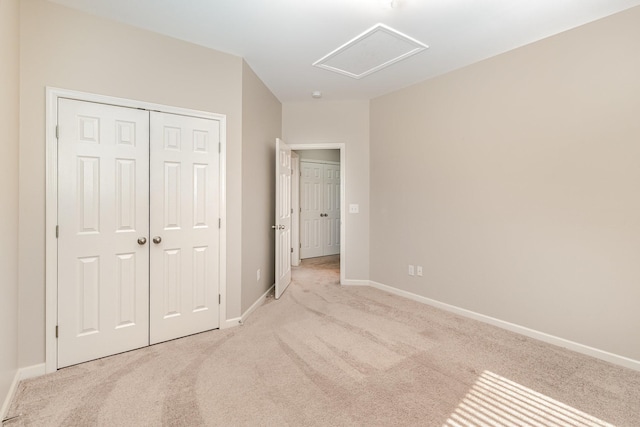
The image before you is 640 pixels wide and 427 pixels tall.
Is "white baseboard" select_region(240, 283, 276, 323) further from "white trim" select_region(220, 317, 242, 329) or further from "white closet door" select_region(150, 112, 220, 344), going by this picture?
"white closet door" select_region(150, 112, 220, 344)

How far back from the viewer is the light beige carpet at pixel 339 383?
1.64 meters

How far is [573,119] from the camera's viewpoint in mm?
2426

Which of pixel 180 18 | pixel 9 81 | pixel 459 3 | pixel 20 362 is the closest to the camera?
pixel 9 81

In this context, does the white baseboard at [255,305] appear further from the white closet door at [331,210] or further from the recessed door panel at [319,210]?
the white closet door at [331,210]

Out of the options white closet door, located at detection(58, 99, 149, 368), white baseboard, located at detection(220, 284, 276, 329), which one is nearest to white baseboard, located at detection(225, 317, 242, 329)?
white baseboard, located at detection(220, 284, 276, 329)

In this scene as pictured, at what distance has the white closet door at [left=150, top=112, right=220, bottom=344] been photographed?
8.20 ft

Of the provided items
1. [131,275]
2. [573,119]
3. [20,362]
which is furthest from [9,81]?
[573,119]

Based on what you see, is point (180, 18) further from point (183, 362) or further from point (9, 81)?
point (183, 362)

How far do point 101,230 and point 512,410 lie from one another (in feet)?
10.4

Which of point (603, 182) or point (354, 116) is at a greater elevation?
point (354, 116)

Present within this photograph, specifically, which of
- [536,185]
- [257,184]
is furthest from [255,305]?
[536,185]

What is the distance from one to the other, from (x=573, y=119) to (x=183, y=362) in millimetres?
3825

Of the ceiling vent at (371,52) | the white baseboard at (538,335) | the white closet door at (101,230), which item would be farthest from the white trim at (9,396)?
the white baseboard at (538,335)

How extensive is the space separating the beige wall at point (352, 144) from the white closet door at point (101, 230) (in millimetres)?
2455
